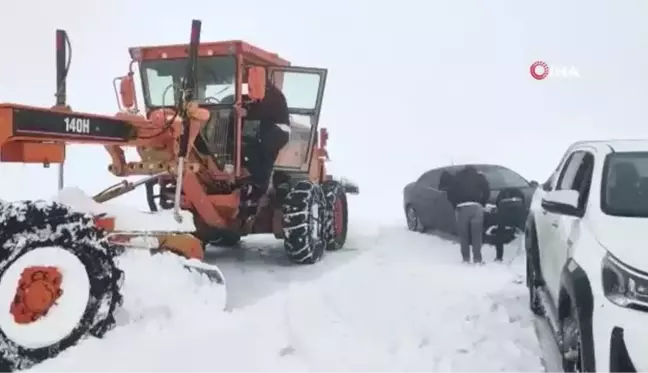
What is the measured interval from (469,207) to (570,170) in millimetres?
3395

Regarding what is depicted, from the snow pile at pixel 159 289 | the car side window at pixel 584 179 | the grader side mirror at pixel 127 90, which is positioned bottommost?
the snow pile at pixel 159 289

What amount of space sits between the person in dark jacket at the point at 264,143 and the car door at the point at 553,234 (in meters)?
3.52

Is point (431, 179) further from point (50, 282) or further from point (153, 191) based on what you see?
point (50, 282)

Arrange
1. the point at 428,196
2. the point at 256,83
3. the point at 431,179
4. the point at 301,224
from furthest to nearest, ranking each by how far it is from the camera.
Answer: the point at 431,179 < the point at 428,196 < the point at 301,224 < the point at 256,83

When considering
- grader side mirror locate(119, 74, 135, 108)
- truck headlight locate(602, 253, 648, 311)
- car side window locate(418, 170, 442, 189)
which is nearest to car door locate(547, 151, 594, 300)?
truck headlight locate(602, 253, 648, 311)

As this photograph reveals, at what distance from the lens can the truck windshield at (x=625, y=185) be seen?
367 cm

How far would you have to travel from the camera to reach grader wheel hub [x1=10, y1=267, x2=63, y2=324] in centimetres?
376

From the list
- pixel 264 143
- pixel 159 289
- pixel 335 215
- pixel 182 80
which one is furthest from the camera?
pixel 335 215

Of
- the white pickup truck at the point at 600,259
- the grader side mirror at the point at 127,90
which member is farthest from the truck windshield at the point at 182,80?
the white pickup truck at the point at 600,259

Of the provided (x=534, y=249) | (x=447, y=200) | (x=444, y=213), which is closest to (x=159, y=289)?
(x=534, y=249)

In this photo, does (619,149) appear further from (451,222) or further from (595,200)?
(451,222)

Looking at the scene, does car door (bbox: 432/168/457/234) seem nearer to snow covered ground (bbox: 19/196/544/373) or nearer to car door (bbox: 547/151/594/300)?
snow covered ground (bbox: 19/196/544/373)

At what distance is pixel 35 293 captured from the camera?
12.6 ft

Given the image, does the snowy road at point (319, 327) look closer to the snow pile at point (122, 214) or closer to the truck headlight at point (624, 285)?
the snow pile at point (122, 214)
